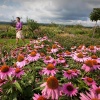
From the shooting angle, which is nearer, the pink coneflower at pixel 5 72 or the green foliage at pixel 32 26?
the pink coneflower at pixel 5 72

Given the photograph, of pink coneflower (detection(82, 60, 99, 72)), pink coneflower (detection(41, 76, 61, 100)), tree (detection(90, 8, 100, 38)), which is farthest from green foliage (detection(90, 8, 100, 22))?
pink coneflower (detection(41, 76, 61, 100))

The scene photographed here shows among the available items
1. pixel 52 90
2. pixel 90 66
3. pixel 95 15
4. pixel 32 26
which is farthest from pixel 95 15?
pixel 52 90

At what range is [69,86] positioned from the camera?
1.94m

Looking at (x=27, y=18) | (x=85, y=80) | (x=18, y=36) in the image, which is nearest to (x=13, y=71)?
(x=85, y=80)

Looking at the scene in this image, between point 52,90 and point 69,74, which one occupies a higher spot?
point 52,90

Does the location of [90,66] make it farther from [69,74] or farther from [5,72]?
[5,72]

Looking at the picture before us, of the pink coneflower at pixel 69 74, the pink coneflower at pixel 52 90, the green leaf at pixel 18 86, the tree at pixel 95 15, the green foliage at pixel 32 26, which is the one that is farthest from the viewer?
the tree at pixel 95 15

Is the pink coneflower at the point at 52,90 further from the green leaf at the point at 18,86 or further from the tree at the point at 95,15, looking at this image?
the tree at the point at 95,15

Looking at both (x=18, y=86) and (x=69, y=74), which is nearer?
(x=18, y=86)

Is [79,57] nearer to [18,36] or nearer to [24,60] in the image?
[24,60]

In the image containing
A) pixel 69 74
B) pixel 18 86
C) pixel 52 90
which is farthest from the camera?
pixel 69 74

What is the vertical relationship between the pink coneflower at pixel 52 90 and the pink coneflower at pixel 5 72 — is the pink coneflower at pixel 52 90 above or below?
above

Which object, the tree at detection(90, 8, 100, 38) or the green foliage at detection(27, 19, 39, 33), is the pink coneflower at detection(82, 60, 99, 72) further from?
the tree at detection(90, 8, 100, 38)

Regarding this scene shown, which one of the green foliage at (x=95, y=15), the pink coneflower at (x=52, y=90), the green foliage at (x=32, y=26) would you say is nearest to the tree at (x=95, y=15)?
the green foliage at (x=95, y=15)
